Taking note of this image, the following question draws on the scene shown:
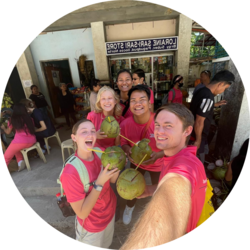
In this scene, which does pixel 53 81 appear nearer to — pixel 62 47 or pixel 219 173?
pixel 62 47

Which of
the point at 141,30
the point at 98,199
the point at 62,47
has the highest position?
the point at 141,30

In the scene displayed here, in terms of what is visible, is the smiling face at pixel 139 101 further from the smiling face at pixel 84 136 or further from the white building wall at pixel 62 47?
the white building wall at pixel 62 47

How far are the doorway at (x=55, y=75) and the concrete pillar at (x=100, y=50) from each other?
1424 millimetres

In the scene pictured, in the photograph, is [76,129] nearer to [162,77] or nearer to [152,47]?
[152,47]

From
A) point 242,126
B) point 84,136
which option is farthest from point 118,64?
point 84,136

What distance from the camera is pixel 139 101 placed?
1767 millimetres

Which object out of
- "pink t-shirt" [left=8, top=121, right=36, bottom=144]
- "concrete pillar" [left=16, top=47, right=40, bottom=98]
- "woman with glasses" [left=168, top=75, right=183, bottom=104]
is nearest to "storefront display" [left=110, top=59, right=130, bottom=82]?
"woman with glasses" [left=168, top=75, right=183, bottom=104]

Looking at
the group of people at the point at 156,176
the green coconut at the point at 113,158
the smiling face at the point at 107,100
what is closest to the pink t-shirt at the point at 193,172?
the group of people at the point at 156,176

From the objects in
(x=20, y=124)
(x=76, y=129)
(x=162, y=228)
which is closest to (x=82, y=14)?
(x=20, y=124)

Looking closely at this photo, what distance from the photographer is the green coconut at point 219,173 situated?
105 inches

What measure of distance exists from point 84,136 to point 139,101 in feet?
2.63

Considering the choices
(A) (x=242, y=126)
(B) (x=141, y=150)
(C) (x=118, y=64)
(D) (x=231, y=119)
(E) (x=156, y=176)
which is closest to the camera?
(B) (x=141, y=150)

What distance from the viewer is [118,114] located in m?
2.16

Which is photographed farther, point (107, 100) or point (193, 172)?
point (107, 100)
